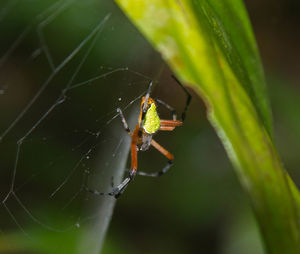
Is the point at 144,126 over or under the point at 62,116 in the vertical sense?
under

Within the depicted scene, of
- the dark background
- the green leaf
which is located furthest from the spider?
the green leaf

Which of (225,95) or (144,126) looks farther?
(144,126)

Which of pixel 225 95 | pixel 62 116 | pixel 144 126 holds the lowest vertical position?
pixel 225 95

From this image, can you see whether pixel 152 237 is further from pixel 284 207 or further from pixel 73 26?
pixel 284 207

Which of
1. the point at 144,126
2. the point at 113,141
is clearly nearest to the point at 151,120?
the point at 144,126

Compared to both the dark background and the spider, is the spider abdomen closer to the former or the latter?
the spider

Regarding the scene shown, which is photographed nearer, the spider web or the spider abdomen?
the spider abdomen

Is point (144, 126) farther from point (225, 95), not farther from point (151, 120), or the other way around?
point (225, 95)
